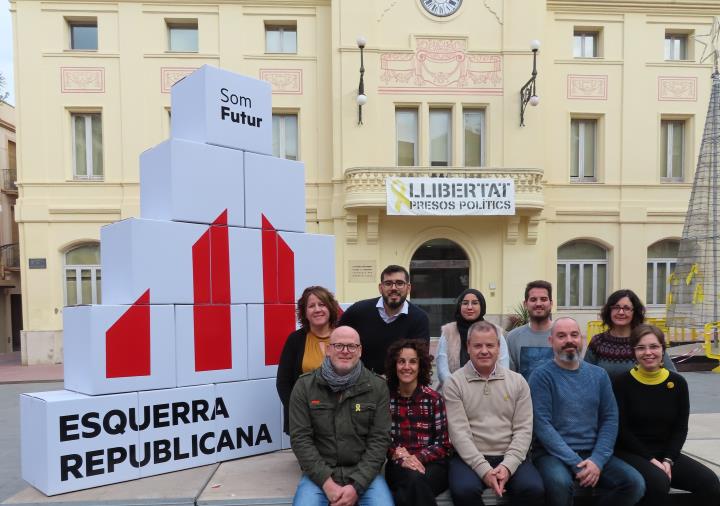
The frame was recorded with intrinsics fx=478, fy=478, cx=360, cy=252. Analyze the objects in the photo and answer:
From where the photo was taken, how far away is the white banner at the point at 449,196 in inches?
469

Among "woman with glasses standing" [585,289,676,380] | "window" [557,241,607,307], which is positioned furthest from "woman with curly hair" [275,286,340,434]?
"window" [557,241,607,307]

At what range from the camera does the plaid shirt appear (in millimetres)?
3283

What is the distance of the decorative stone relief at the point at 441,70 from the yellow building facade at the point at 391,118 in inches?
1.5

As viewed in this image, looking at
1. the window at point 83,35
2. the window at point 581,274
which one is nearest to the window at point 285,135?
the window at point 83,35

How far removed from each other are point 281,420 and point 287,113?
10333 mm

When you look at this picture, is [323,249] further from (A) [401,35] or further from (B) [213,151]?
(A) [401,35]

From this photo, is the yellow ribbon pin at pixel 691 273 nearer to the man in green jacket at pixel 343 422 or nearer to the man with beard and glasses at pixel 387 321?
the man with beard and glasses at pixel 387 321

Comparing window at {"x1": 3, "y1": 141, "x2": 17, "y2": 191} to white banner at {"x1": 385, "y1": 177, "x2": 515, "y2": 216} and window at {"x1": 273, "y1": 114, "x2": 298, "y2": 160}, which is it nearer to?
window at {"x1": 273, "y1": 114, "x2": 298, "y2": 160}

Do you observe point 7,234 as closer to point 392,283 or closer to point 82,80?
point 82,80

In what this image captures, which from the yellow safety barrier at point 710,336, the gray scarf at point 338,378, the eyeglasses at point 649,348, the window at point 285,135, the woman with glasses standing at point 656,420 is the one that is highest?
the window at point 285,135

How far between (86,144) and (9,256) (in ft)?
26.0

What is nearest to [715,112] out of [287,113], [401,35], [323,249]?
[401,35]

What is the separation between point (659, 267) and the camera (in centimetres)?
1392

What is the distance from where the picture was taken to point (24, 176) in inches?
494
